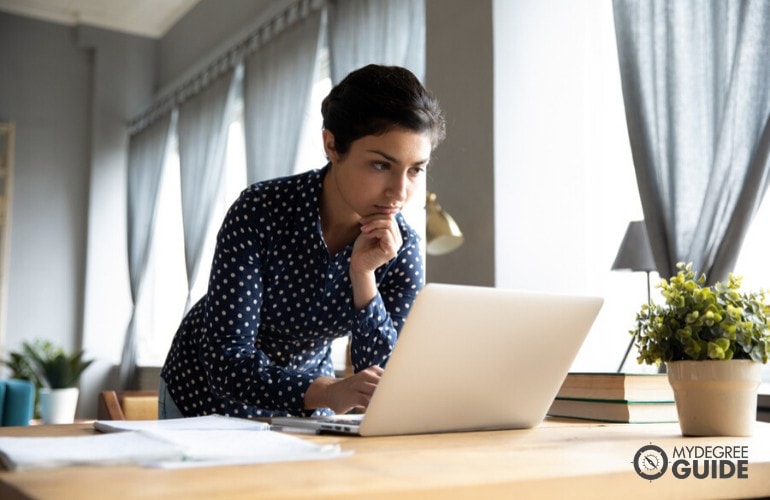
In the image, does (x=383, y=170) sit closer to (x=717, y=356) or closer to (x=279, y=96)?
(x=717, y=356)

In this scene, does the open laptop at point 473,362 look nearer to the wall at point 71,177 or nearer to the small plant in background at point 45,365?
the small plant in background at point 45,365

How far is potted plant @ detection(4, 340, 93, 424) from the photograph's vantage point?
556cm

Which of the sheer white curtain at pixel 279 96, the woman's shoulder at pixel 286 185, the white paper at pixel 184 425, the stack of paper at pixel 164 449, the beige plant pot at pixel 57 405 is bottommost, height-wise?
the beige plant pot at pixel 57 405

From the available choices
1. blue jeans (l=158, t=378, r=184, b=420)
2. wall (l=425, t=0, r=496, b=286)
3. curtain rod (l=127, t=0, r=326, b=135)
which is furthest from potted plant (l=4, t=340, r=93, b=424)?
blue jeans (l=158, t=378, r=184, b=420)

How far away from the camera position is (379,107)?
4.88 ft

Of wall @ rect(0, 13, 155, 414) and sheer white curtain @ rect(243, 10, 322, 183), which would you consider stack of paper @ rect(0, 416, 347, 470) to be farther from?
wall @ rect(0, 13, 155, 414)

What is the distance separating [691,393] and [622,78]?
5.07ft

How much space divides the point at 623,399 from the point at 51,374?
16.7ft

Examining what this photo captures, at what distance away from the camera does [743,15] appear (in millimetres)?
2193

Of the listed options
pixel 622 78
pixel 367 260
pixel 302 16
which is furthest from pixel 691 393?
pixel 302 16

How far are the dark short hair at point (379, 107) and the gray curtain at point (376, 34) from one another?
170 centimetres

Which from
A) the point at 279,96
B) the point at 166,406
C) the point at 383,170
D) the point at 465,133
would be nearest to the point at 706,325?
the point at 383,170

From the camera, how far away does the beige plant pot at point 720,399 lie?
117cm

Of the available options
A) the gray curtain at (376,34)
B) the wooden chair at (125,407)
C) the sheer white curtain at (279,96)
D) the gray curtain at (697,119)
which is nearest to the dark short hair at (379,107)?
the wooden chair at (125,407)
